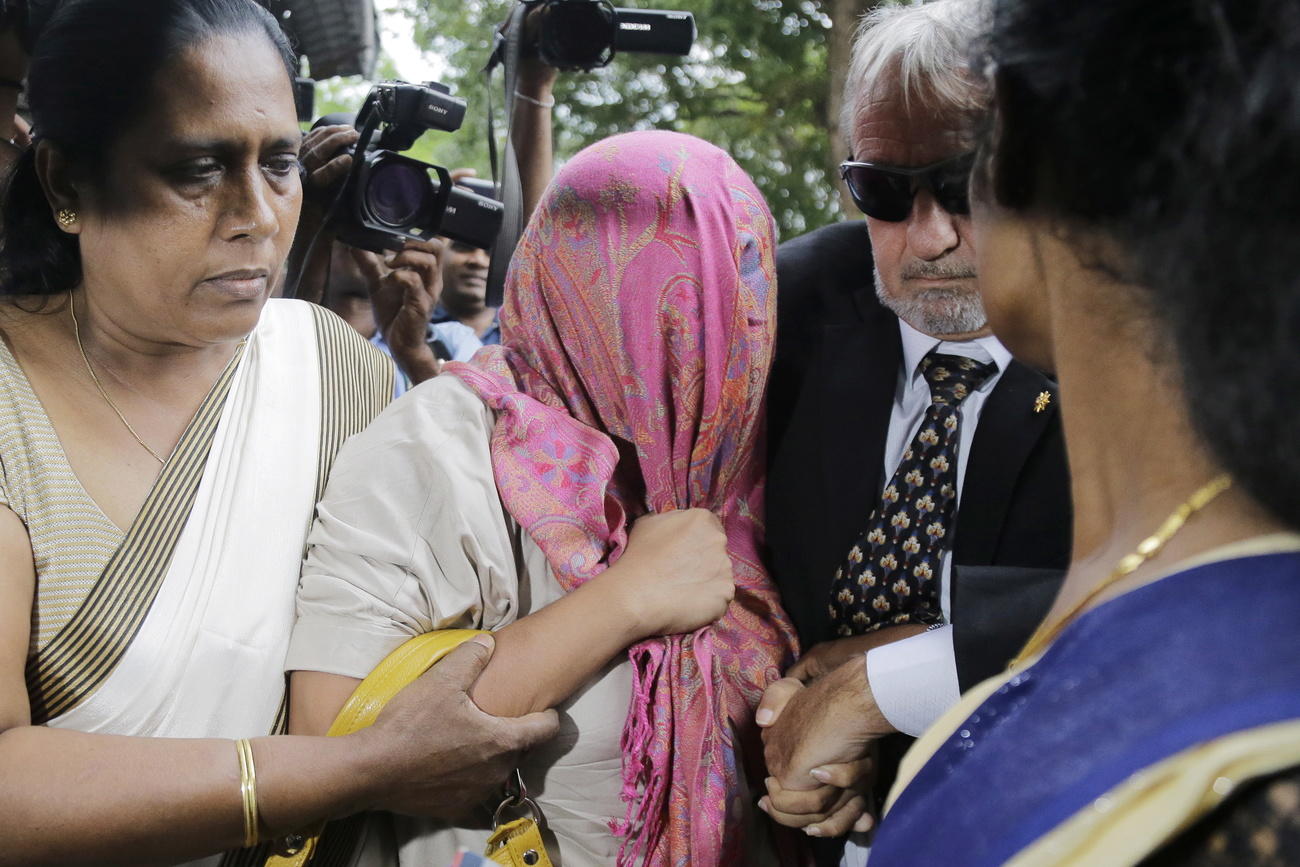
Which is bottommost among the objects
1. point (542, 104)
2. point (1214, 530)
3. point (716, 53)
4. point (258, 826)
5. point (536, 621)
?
point (716, 53)

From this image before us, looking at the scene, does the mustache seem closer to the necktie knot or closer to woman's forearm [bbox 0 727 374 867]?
the necktie knot

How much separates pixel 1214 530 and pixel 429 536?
1.13m

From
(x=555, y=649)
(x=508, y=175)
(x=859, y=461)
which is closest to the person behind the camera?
(x=555, y=649)

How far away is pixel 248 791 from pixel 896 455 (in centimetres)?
116

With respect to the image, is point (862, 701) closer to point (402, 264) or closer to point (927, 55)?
point (927, 55)

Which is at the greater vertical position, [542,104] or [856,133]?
[856,133]

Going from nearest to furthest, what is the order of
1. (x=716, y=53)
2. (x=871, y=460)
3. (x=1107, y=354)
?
(x=1107, y=354)
(x=871, y=460)
(x=716, y=53)

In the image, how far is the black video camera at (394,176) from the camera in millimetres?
2600

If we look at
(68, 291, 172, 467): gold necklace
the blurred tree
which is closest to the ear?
(68, 291, 172, 467): gold necklace

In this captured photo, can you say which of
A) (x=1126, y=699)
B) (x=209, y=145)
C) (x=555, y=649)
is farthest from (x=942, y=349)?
(x=1126, y=699)

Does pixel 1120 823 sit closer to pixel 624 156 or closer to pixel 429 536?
pixel 429 536

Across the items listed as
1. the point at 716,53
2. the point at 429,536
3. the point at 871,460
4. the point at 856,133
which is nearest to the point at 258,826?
the point at 429,536

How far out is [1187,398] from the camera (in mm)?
792

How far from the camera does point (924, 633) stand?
5.89 ft
